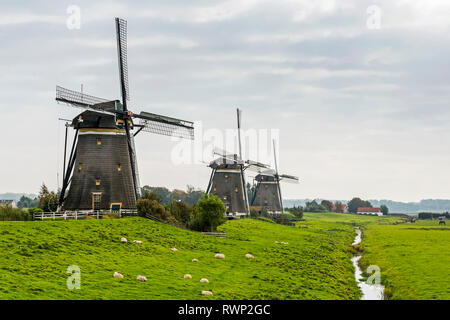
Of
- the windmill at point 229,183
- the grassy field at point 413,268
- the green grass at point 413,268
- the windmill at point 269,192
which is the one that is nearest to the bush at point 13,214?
the grassy field at point 413,268

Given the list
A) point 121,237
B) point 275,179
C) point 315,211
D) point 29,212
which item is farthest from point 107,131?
point 315,211

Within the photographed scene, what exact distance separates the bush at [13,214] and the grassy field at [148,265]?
620cm

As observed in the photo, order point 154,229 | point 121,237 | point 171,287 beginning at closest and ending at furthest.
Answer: point 171,287
point 121,237
point 154,229

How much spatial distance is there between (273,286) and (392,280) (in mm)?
11028

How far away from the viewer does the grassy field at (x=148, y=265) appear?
24.9 metres

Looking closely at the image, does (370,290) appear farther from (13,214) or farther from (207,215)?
(13,214)

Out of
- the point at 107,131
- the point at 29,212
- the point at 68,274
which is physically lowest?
the point at 68,274

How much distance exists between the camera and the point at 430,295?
1110 inches

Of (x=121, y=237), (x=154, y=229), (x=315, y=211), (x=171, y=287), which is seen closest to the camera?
(x=171, y=287)

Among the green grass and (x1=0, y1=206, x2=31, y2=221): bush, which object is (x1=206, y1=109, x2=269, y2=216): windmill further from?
(x1=0, y1=206, x2=31, y2=221): bush

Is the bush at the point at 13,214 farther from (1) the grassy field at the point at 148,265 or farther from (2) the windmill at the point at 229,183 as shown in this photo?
(2) the windmill at the point at 229,183

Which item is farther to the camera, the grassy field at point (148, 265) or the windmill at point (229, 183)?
the windmill at point (229, 183)

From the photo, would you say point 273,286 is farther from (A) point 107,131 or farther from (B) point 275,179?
(B) point 275,179

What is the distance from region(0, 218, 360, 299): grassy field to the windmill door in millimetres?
4800
